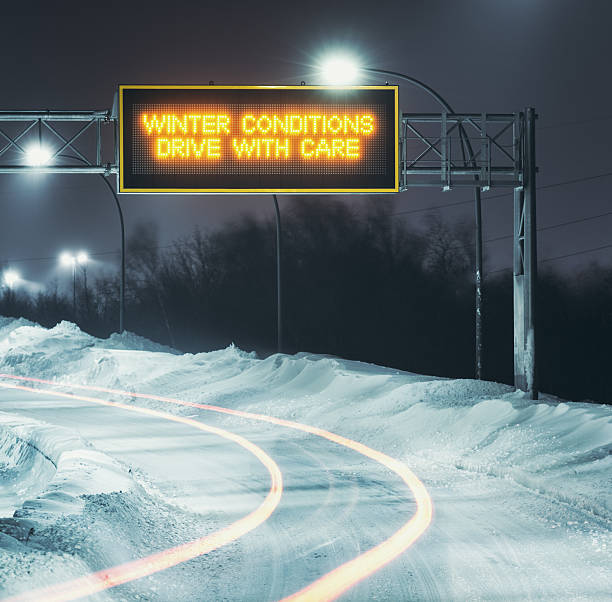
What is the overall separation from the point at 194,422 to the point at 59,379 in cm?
1377

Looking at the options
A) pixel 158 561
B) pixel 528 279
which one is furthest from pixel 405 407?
pixel 158 561

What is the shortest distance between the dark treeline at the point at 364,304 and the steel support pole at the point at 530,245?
52.7 meters

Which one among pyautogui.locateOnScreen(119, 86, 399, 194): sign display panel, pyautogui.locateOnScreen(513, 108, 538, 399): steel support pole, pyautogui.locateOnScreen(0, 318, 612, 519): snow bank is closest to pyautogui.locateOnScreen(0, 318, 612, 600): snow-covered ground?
pyautogui.locateOnScreen(0, 318, 612, 519): snow bank

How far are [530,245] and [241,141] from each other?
647cm

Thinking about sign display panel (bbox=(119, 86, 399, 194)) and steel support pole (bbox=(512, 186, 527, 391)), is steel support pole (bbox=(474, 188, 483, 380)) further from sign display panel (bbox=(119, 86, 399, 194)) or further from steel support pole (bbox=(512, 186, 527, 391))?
sign display panel (bbox=(119, 86, 399, 194))

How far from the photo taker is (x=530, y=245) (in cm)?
1872

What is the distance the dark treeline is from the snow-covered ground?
5318 cm

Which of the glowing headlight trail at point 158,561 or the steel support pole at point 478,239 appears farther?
the steel support pole at point 478,239

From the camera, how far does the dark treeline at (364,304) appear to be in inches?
2815

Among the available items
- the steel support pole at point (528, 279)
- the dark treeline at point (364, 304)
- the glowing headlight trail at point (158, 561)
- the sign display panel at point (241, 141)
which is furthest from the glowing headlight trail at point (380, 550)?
the dark treeline at point (364, 304)

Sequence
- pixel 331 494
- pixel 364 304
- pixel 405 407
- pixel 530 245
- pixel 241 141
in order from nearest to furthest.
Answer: pixel 331 494 < pixel 241 141 < pixel 405 407 < pixel 530 245 < pixel 364 304

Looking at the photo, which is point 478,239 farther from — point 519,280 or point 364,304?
point 364,304

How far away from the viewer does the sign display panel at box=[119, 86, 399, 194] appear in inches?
683

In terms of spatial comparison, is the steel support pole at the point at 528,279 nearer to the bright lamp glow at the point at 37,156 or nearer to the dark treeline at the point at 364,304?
the bright lamp glow at the point at 37,156
